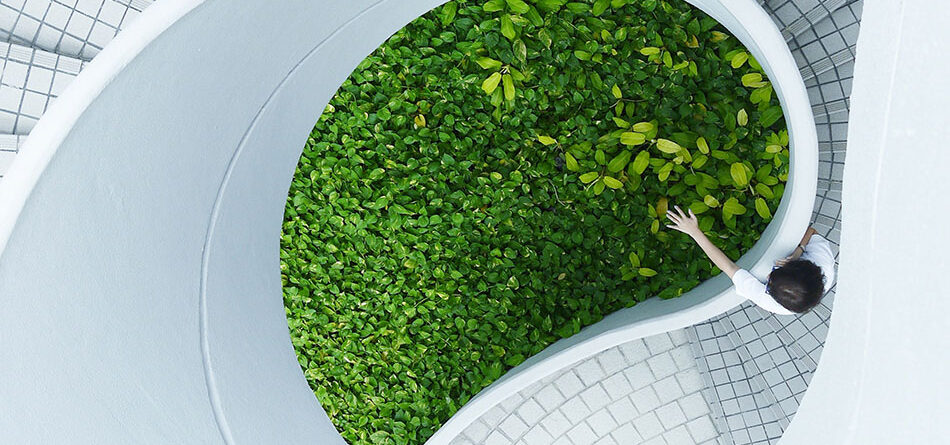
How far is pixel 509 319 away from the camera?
8.20 feet

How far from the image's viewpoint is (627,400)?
2512 mm

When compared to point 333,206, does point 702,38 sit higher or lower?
higher

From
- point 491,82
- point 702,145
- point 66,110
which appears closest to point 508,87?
point 491,82

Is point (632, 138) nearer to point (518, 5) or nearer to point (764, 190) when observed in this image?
point (764, 190)

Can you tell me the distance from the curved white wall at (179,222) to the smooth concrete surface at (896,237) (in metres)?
0.85

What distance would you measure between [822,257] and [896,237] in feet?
4.06

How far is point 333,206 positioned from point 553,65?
1.00m

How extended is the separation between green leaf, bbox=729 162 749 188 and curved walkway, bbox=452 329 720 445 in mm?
645

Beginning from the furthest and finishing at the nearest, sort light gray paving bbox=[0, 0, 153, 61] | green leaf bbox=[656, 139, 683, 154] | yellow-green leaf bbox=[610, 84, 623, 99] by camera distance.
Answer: yellow-green leaf bbox=[610, 84, 623, 99] < green leaf bbox=[656, 139, 683, 154] < light gray paving bbox=[0, 0, 153, 61]

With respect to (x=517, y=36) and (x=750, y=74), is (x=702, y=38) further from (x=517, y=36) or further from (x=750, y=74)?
(x=517, y=36)

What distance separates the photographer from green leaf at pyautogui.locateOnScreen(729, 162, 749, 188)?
214 centimetres

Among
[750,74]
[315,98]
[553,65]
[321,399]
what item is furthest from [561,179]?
[321,399]

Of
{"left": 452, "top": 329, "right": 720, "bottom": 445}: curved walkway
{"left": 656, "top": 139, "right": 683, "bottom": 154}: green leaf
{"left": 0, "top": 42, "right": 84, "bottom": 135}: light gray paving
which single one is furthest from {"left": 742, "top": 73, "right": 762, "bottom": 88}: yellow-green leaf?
{"left": 0, "top": 42, "right": 84, "bottom": 135}: light gray paving

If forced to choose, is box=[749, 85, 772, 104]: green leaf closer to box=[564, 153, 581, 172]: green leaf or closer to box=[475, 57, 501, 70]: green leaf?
box=[564, 153, 581, 172]: green leaf
